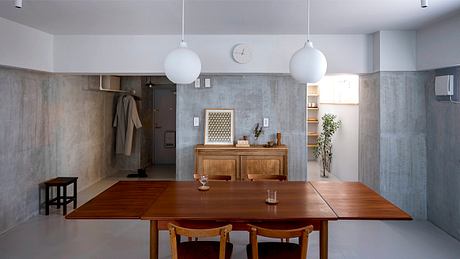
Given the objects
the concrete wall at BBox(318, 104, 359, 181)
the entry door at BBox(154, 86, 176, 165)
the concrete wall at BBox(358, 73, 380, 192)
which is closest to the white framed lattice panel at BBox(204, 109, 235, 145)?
the concrete wall at BBox(358, 73, 380, 192)

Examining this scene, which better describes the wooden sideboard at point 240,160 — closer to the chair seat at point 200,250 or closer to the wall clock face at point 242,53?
the wall clock face at point 242,53

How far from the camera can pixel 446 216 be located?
4418 millimetres

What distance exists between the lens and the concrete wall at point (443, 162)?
4.20 metres

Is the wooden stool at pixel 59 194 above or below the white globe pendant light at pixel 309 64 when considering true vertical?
below

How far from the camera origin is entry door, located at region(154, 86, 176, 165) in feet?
31.0

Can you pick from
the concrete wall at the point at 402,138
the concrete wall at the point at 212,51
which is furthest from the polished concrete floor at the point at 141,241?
the concrete wall at the point at 212,51

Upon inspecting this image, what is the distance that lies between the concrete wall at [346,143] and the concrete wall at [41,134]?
15.8ft

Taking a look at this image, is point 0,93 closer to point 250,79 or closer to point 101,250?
point 101,250

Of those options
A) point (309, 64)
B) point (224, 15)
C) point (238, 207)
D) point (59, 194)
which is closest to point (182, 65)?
point (309, 64)

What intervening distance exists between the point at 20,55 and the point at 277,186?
11.4 feet

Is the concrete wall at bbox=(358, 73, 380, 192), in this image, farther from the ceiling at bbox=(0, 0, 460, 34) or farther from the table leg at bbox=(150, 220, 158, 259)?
the table leg at bbox=(150, 220, 158, 259)

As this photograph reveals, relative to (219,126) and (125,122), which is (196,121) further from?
(125,122)

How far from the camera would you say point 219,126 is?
5.32 metres

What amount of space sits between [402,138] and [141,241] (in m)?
3.56
